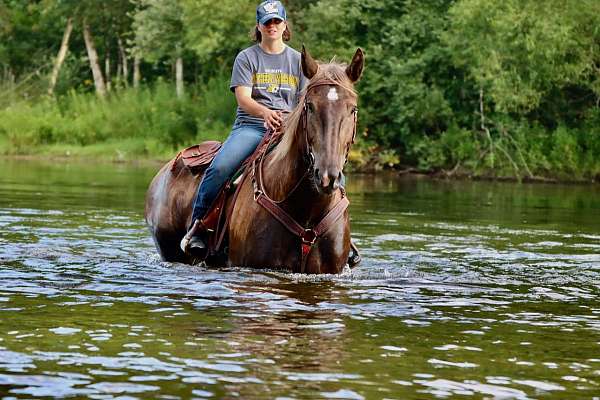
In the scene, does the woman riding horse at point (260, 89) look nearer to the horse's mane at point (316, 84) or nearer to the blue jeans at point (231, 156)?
the blue jeans at point (231, 156)

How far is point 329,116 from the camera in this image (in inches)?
380

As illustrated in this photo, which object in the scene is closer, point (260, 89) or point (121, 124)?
point (260, 89)

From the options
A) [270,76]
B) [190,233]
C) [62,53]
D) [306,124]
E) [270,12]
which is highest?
[62,53]

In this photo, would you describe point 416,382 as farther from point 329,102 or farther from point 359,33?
point 359,33

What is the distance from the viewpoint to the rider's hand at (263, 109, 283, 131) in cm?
1102

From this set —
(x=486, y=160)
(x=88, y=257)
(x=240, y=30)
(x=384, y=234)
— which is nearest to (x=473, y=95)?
(x=486, y=160)

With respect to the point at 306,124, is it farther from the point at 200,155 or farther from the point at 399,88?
the point at 399,88

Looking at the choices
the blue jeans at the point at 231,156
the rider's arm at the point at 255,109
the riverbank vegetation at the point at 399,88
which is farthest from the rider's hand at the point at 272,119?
the riverbank vegetation at the point at 399,88

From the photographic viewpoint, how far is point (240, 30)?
157 ft

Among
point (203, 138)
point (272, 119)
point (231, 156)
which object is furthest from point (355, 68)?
point (203, 138)

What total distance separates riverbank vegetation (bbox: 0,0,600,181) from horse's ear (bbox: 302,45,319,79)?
25682 millimetres

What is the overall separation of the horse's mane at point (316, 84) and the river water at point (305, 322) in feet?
3.60

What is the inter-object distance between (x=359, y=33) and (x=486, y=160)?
958 cm

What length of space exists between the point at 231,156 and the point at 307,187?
119cm
